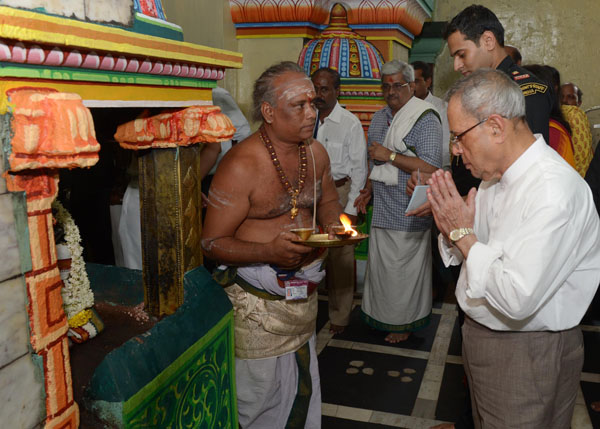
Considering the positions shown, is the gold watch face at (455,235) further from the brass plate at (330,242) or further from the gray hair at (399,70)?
the gray hair at (399,70)

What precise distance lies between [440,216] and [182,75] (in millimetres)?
1069

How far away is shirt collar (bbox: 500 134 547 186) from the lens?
192 centimetres

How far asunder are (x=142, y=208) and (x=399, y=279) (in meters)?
2.66

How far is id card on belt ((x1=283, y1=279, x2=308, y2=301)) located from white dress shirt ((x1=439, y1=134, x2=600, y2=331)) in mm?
744

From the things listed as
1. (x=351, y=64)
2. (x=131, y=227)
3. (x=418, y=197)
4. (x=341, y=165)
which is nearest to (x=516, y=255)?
(x=418, y=197)

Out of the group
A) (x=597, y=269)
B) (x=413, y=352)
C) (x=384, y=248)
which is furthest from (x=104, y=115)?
(x=413, y=352)

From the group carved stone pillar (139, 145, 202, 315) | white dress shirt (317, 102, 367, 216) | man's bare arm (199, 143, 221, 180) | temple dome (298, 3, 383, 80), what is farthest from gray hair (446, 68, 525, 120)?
temple dome (298, 3, 383, 80)

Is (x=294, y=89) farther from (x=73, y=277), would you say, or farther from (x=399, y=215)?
(x=399, y=215)

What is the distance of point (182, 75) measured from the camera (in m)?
1.89

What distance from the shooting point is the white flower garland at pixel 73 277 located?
1963 millimetres

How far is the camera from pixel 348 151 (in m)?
4.61

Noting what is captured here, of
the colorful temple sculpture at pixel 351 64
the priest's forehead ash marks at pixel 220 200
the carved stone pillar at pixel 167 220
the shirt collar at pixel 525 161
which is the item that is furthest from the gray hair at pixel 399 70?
the carved stone pillar at pixel 167 220

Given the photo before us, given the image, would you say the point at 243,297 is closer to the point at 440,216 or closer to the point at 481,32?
the point at 440,216

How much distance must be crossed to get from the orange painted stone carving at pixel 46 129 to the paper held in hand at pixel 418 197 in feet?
4.76
